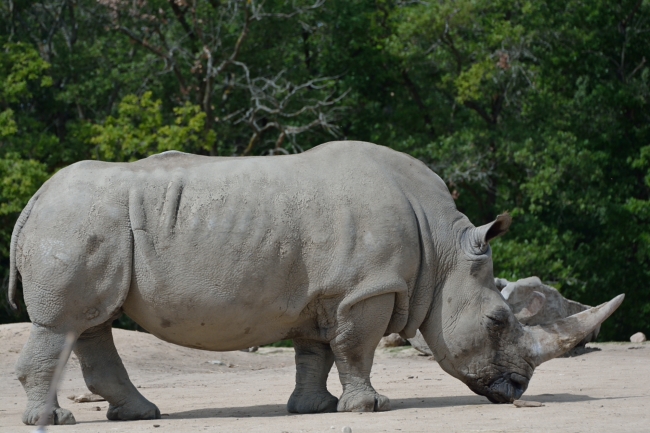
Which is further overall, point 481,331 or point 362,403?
point 481,331

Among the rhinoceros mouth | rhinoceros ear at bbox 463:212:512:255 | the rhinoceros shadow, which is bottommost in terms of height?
the rhinoceros shadow

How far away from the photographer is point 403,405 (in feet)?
27.9

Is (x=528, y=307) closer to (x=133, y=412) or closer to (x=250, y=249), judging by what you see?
(x=250, y=249)

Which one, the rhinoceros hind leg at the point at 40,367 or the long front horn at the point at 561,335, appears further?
the long front horn at the point at 561,335

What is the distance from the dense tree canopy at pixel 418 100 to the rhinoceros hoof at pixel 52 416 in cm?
1377

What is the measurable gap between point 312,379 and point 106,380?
1.55m

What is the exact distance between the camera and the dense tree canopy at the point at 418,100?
73.6ft

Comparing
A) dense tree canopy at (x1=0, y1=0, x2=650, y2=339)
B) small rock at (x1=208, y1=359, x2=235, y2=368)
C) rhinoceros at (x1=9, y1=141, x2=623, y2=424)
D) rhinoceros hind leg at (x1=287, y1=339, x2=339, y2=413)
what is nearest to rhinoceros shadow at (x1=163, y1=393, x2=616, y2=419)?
rhinoceros hind leg at (x1=287, y1=339, x2=339, y2=413)

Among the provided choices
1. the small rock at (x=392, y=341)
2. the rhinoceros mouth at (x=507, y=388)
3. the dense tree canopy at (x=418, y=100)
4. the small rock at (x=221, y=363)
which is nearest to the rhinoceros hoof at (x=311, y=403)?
the rhinoceros mouth at (x=507, y=388)

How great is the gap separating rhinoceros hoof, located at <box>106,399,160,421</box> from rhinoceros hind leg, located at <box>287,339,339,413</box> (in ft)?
3.40

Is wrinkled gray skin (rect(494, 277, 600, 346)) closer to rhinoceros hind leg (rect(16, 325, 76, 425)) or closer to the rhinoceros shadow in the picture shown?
the rhinoceros shadow

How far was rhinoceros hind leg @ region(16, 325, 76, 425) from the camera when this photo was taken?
743 centimetres

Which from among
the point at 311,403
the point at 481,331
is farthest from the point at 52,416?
the point at 481,331

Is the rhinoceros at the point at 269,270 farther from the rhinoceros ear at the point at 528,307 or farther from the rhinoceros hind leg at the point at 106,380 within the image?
the rhinoceros ear at the point at 528,307
